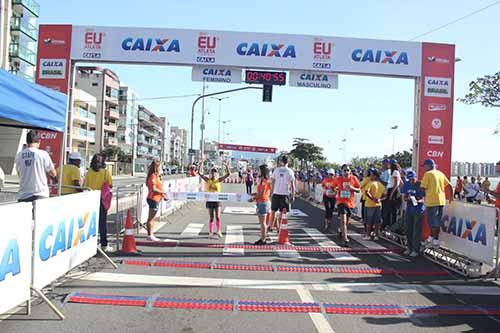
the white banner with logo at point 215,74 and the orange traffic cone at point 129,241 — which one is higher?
the white banner with logo at point 215,74

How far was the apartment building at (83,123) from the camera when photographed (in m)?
67.1

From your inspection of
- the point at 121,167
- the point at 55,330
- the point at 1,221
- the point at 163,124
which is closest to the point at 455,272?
the point at 55,330

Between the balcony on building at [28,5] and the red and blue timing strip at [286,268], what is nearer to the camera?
the red and blue timing strip at [286,268]

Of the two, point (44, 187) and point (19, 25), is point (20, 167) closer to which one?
point (44, 187)

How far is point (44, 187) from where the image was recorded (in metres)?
6.72

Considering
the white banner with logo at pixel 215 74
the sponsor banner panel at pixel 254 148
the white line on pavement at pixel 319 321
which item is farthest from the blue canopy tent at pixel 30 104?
the sponsor banner panel at pixel 254 148

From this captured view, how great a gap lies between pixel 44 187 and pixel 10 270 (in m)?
2.34

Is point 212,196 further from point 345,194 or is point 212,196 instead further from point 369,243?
point 369,243

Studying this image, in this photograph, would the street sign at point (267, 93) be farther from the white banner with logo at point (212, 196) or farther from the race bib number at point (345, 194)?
the race bib number at point (345, 194)

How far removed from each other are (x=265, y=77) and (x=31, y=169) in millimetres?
9425

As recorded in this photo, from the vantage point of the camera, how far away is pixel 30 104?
6.28 meters

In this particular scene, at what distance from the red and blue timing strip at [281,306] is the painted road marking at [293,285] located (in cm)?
72

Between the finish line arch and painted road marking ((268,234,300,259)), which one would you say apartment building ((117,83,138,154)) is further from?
painted road marking ((268,234,300,259))

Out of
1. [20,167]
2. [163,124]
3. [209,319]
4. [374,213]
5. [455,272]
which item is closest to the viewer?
[209,319]
